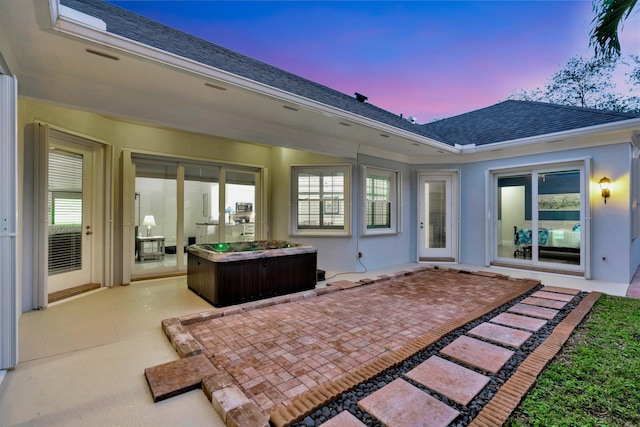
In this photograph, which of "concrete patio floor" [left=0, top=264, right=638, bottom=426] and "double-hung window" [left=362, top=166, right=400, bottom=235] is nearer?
"concrete patio floor" [left=0, top=264, right=638, bottom=426]

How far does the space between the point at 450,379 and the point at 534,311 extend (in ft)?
7.75

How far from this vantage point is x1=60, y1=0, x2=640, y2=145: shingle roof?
3.28 m

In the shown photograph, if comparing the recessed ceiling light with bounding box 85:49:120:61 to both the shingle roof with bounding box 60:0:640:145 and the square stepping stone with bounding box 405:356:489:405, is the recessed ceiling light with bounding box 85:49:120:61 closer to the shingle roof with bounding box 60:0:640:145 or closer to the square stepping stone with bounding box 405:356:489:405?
the shingle roof with bounding box 60:0:640:145

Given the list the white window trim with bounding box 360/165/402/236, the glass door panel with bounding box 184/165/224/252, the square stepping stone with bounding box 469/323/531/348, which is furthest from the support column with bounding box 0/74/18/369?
Answer: the white window trim with bounding box 360/165/402/236

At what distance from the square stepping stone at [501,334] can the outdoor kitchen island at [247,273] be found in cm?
253

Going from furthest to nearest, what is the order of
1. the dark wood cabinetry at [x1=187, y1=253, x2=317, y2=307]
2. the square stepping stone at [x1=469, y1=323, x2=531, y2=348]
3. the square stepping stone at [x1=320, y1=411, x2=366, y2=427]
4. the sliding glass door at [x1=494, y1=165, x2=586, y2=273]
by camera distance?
1. the sliding glass door at [x1=494, y1=165, x2=586, y2=273]
2. the dark wood cabinetry at [x1=187, y1=253, x2=317, y2=307]
3. the square stepping stone at [x1=469, y1=323, x2=531, y2=348]
4. the square stepping stone at [x1=320, y1=411, x2=366, y2=427]

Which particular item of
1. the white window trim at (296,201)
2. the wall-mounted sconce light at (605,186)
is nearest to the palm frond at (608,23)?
the wall-mounted sconce light at (605,186)

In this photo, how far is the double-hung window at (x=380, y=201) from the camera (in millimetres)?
6656

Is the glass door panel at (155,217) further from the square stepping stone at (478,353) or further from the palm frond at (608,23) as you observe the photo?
the palm frond at (608,23)

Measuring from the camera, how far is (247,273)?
4.09 meters

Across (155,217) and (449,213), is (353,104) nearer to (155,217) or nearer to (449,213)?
(449,213)

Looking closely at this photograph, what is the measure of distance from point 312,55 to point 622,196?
12578mm

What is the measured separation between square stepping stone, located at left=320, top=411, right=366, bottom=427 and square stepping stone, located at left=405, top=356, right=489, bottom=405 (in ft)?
2.21

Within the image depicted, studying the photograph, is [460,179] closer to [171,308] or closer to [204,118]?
[204,118]
